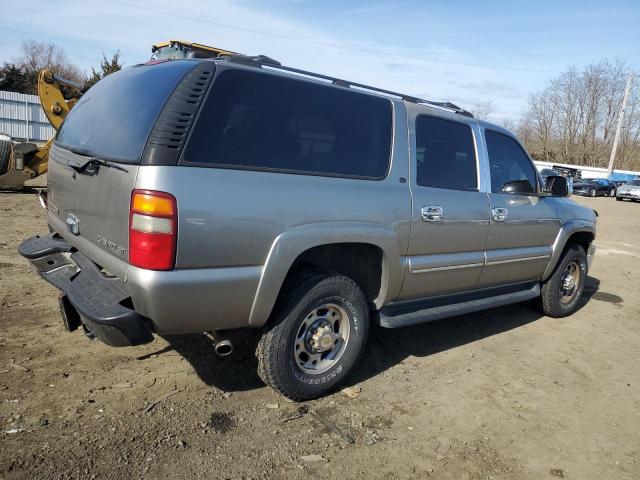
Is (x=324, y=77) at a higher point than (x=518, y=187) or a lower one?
higher

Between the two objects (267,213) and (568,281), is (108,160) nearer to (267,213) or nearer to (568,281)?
(267,213)

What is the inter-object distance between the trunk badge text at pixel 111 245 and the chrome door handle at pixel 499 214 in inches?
118

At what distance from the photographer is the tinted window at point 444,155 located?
12.7ft

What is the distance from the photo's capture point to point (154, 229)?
255cm

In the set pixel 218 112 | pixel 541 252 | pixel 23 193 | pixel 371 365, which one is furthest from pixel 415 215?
pixel 23 193

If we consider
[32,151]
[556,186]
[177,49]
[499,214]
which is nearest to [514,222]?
[499,214]

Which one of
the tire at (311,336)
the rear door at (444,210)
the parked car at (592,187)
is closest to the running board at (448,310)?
the rear door at (444,210)

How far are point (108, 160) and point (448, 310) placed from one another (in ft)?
9.10

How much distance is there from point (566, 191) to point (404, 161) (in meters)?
2.44

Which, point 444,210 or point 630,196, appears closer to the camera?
point 444,210

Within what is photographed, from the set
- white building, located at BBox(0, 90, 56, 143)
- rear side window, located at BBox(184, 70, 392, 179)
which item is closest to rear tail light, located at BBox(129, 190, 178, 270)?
rear side window, located at BBox(184, 70, 392, 179)

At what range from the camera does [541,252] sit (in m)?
5.05

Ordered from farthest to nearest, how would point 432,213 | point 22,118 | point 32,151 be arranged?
point 22,118 → point 32,151 → point 432,213

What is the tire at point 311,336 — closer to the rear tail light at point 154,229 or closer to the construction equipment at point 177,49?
the rear tail light at point 154,229
